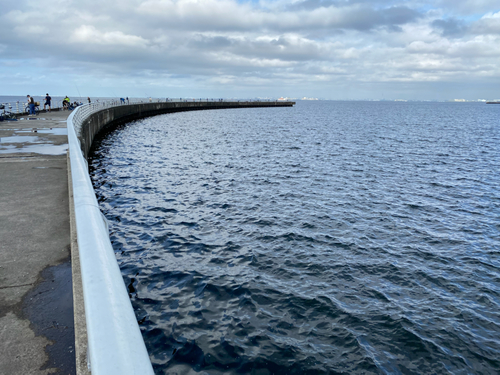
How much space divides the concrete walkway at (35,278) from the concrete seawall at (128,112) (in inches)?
313

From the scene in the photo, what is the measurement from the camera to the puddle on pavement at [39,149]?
514 inches

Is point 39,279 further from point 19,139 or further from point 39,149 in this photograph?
point 19,139

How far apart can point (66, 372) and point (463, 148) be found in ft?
132

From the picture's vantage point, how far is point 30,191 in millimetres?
7934

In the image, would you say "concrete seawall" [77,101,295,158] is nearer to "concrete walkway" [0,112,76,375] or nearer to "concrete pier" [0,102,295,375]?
"concrete pier" [0,102,295,375]

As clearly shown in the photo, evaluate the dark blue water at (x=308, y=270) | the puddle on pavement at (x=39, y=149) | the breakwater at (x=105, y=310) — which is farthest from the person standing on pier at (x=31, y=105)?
the breakwater at (x=105, y=310)

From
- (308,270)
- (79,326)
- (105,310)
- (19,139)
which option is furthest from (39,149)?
(105,310)

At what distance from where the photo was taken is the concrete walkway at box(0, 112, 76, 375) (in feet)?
10.4

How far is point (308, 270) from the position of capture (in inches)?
362

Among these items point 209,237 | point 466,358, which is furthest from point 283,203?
point 466,358

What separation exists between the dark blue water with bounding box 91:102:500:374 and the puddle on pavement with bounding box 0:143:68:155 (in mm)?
2545

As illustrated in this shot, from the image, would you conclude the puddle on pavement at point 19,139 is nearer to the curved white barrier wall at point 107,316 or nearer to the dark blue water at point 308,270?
the dark blue water at point 308,270

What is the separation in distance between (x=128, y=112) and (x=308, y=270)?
53.0m

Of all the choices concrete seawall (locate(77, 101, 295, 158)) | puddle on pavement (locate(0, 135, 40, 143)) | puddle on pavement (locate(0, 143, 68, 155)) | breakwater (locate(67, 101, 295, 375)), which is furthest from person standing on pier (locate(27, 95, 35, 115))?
breakwater (locate(67, 101, 295, 375))
